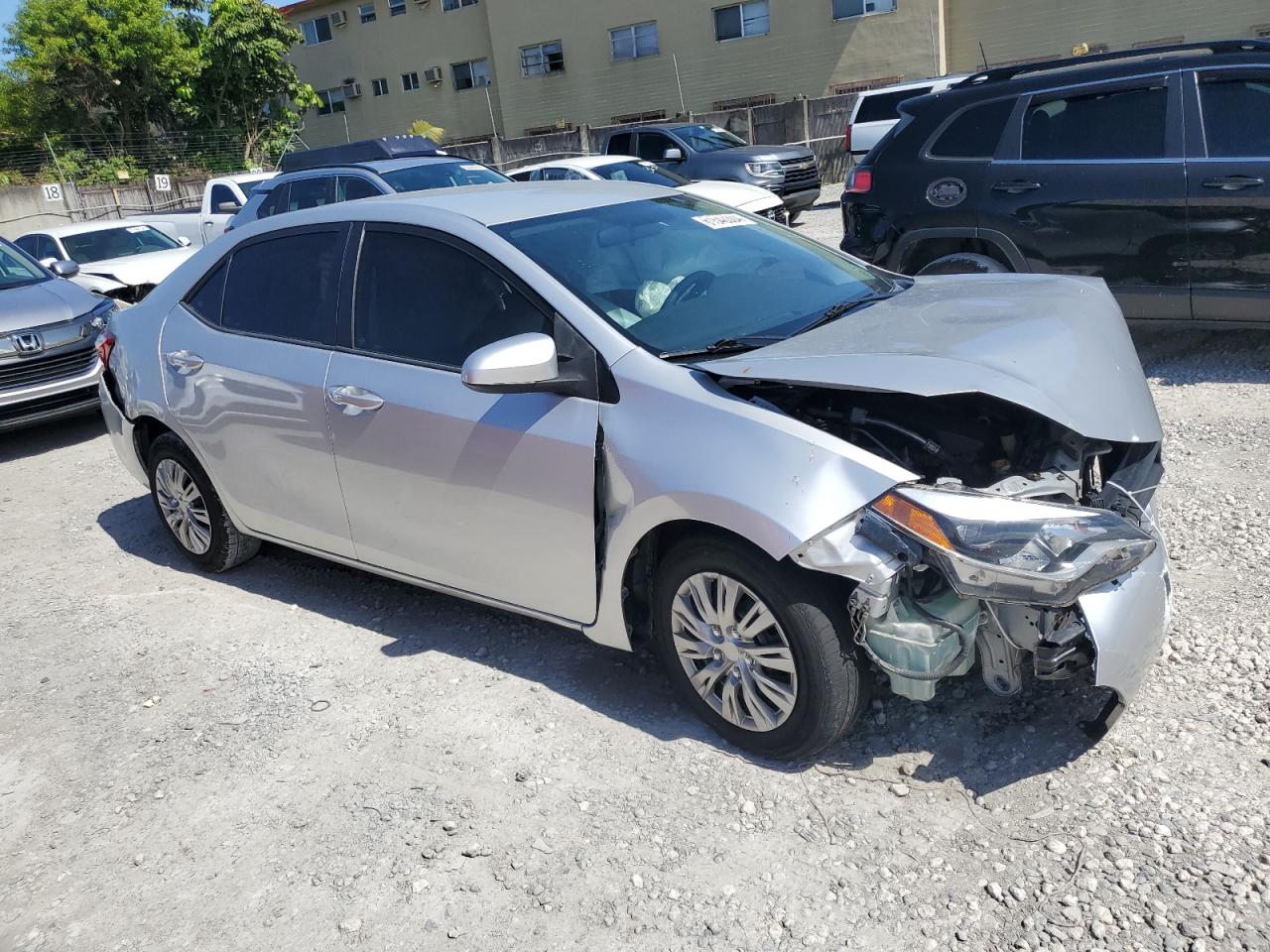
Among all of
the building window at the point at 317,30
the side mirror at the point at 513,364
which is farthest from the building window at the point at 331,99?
the side mirror at the point at 513,364

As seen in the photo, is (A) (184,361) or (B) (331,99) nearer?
(A) (184,361)

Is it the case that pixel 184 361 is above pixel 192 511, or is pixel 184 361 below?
above

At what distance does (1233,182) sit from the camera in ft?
20.1

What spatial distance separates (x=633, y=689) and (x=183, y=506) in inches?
107

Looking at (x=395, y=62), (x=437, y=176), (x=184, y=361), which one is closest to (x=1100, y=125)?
(x=184, y=361)

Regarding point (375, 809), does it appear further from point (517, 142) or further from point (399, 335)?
point (517, 142)

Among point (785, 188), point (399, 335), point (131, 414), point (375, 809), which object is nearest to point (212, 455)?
point (131, 414)

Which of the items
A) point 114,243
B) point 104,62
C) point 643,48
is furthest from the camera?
point 104,62

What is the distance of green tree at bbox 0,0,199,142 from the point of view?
34719mm

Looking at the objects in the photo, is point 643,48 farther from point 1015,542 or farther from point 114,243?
point 1015,542

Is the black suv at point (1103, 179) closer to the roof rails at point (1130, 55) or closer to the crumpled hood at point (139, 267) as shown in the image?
the roof rails at point (1130, 55)

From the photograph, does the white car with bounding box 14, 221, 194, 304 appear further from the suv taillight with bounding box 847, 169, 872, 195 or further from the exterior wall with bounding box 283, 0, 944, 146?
the exterior wall with bounding box 283, 0, 944, 146

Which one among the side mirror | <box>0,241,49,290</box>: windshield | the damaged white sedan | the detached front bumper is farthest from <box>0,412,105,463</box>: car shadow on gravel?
the detached front bumper

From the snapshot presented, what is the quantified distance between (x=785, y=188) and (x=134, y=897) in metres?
15.3
